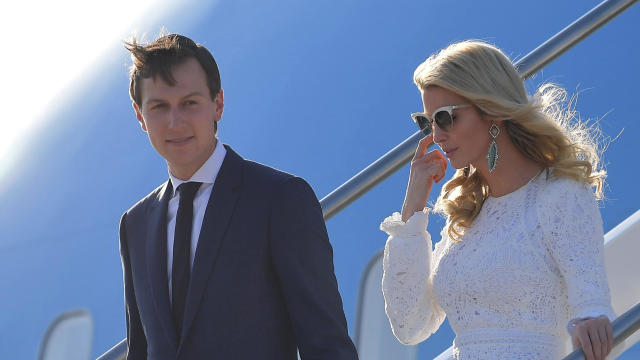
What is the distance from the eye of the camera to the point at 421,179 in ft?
5.53

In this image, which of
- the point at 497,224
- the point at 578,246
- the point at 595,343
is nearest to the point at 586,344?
the point at 595,343

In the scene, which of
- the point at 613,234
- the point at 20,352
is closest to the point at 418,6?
the point at 20,352

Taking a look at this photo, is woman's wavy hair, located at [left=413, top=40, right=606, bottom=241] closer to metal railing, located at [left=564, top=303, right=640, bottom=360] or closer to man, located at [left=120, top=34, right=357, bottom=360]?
metal railing, located at [left=564, top=303, right=640, bottom=360]

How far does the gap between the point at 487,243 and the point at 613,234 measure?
570mm

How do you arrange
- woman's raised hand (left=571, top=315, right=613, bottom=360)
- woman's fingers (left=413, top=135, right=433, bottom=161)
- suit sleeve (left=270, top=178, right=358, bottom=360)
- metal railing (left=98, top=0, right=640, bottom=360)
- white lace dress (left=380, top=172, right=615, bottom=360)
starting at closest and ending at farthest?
suit sleeve (left=270, top=178, right=358, bottom=360), woman's raised hand (left=571, top=315, right=613, bottom=360), white lace dress (left=380, top=172, right=615, bottom=360), woman's fingers (left=413, top=135, right=433, bottom=161), metal railing (left=98, top=0, right=640, bottom=360)

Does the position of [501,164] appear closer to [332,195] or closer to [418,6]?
[332,195]

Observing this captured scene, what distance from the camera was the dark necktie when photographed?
4.21 ft

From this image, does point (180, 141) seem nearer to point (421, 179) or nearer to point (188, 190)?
point (188, 190)

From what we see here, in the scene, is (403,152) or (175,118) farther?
(403,152)

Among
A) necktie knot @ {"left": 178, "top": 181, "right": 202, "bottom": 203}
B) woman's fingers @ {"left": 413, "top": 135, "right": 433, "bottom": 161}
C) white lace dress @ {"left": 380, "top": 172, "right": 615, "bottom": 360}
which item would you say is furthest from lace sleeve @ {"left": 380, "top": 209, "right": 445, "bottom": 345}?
necktie knot @ {"left": 178, "top": 181, "right": 202, "bottom": 203}

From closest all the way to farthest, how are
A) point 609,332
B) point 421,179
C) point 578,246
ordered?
point 609,332, point 578,246, point 421,179

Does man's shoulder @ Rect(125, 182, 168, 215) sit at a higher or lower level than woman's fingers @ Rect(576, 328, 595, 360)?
higher

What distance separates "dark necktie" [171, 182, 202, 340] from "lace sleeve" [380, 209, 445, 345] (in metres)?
0.44

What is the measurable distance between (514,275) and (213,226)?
1.61 feet
